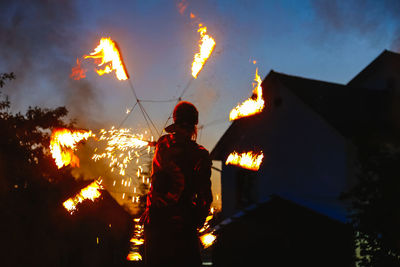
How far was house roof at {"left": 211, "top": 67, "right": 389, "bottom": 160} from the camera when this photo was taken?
15281 millimetres

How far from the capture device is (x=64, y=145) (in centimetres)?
429

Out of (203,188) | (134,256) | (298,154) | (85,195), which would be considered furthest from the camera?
(298,154)

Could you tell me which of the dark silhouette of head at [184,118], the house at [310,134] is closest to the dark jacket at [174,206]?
the dark silhouette of head at [184,118]

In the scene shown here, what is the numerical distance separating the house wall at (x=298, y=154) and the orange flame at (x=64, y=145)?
12.3m

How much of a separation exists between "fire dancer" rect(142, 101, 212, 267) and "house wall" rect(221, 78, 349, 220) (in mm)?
12681

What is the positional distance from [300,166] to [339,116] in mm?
2893

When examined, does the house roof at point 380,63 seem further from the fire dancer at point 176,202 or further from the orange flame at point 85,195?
the fire dancer at point 176,202

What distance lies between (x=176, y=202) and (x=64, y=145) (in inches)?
87.7

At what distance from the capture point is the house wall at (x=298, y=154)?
48.3ft

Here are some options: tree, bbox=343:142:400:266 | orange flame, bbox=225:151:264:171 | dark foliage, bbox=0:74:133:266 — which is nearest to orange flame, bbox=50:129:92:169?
tree, bbox=343:142:400:266

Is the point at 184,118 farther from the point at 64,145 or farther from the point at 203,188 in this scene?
the point at 64,145

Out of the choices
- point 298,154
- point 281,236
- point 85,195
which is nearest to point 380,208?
point 281,236

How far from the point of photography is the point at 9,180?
18516 millimetres

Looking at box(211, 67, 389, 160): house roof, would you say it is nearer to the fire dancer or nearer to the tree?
the tree
